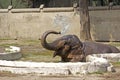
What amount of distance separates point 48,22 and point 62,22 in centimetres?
98

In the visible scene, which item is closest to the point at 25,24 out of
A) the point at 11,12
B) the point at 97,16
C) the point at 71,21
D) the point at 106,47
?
the point at 11,12

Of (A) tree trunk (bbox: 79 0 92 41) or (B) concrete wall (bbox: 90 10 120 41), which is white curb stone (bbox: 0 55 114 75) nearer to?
(A) tree trunk (bbox: 79 0 92 41)

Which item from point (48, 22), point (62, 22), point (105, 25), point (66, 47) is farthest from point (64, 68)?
point (48, 22)

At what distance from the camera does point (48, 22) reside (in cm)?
2634

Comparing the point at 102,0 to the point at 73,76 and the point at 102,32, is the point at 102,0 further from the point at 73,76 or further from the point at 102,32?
the point at 73,76

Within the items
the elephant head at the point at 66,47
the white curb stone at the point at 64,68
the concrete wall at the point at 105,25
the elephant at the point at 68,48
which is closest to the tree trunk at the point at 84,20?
the concrete wall at the point at 105,25

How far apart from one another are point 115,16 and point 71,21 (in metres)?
2.98

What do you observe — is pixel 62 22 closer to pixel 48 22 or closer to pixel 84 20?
pixel 48 22

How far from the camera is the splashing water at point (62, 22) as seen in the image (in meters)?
25.6

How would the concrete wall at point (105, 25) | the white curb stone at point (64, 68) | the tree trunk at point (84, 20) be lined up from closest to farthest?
the white curb stone at point (64, 68) < the tree trunk at point (84, 20) < the concrete wall at point (105, 25)

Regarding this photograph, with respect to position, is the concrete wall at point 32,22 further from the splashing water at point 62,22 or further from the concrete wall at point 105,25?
the concrete wall at point 105,25

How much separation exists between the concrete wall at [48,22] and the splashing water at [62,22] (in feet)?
0.20

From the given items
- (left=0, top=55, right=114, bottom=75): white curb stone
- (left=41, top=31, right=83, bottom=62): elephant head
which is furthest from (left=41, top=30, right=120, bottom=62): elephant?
(left=0, top=55, right=114, bottom=75): white curb stone

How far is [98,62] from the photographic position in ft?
33.5
